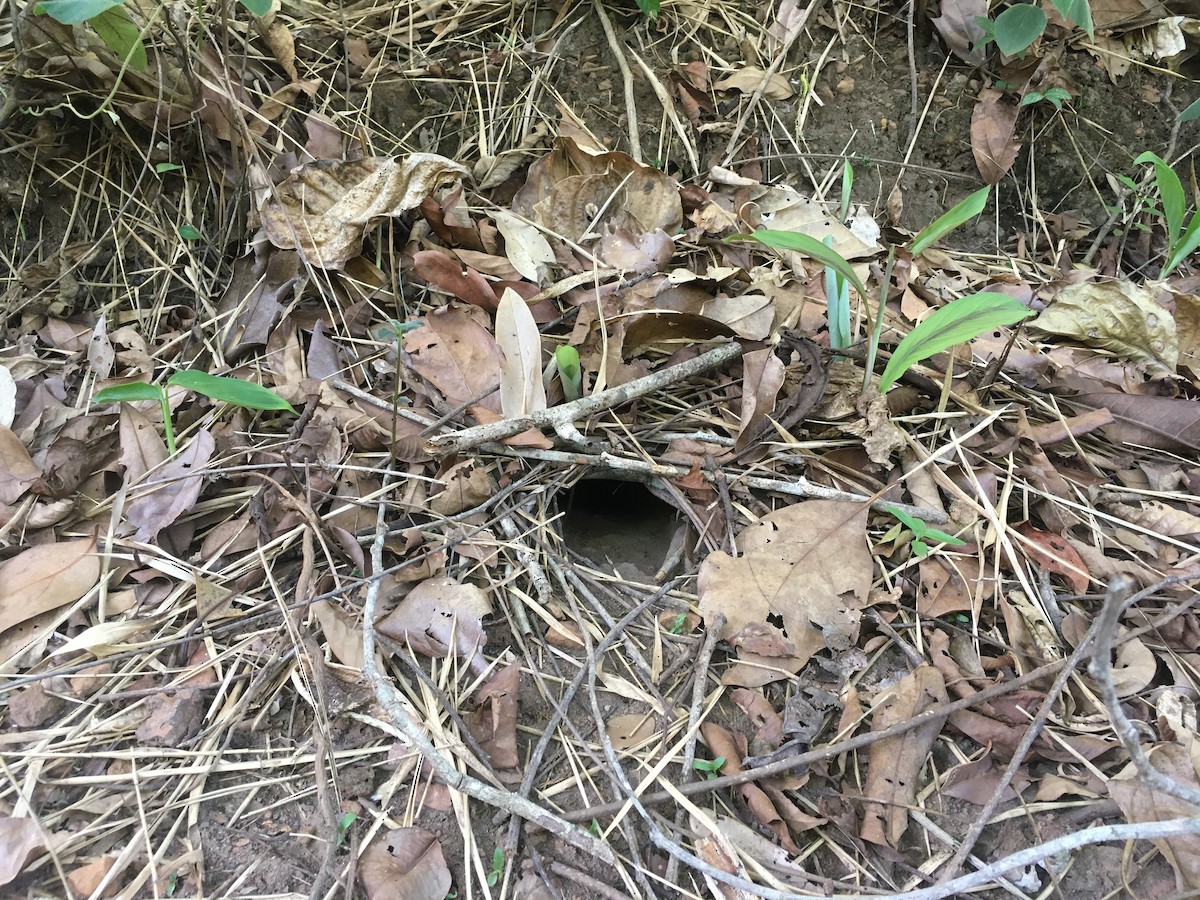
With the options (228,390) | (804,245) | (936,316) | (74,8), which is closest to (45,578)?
(228,390)

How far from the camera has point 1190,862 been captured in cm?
99

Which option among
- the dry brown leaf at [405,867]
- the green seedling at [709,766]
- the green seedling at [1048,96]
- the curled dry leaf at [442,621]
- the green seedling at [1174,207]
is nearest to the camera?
Answer: the dry brown leaf at [405,867]

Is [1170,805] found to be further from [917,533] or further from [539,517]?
[539,517]

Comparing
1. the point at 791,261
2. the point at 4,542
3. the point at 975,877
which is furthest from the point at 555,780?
the point at 791,261

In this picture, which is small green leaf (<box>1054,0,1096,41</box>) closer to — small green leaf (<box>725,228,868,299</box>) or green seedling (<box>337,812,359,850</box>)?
small green leaf (<box>725,228,868,299</box>)

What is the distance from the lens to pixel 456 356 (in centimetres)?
153

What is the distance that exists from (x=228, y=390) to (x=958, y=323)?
136 cm

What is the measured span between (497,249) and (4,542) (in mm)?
1192

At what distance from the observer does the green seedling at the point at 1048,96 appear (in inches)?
78.0

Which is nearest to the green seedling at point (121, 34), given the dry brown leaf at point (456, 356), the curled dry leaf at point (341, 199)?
the curled dry leaf at point (341, 199)

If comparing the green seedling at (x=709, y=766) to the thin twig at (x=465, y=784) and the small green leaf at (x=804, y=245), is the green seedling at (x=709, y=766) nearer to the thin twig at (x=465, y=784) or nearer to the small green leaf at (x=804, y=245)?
the thin twig at (x=465, y=784)

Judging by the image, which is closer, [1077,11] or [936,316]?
[936,316]

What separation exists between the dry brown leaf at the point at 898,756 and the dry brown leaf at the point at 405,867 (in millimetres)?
633

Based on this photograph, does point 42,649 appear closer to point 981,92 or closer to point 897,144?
point 897,144
